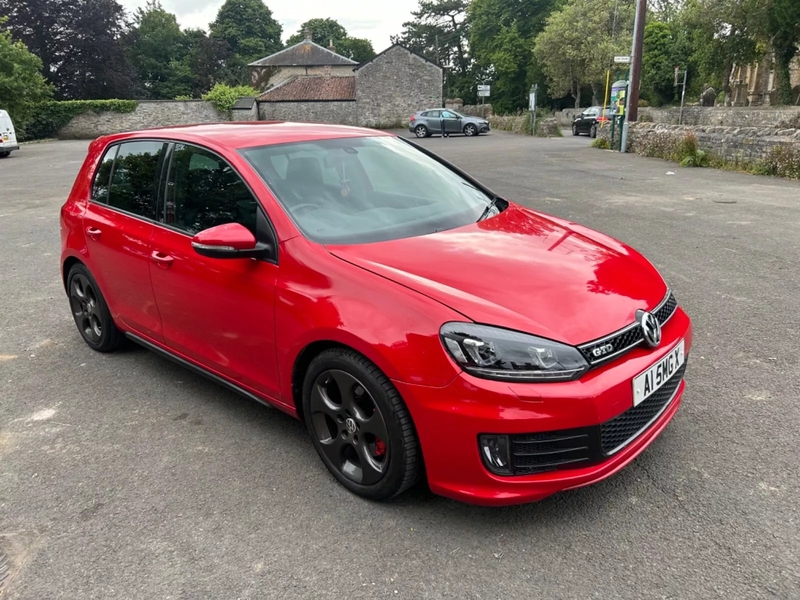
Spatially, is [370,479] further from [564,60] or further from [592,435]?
[564,60]

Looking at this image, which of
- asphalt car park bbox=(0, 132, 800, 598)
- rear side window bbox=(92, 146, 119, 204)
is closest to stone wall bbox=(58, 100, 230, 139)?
rear side window bbox=(92, 146, 119, 204)

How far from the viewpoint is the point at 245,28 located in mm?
91875

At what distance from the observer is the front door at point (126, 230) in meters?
3.83

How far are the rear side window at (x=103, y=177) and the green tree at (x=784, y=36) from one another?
41.3 m

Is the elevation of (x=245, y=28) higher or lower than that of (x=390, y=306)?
higher

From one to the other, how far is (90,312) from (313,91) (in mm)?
49687

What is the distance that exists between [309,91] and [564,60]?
21.5m

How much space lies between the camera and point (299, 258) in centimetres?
291

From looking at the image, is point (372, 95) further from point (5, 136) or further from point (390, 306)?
point (390, 306)

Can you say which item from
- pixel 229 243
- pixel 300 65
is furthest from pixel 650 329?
pixel 300 65

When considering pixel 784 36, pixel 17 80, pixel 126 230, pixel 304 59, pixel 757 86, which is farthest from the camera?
pixel 304 59

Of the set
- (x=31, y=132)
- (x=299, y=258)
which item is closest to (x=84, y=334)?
(x=299, y=258)

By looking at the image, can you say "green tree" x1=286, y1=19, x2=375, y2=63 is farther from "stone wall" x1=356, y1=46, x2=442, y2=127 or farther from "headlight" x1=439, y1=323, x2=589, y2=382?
"headlight" x1=439, y1=323, x2=589, y2=382

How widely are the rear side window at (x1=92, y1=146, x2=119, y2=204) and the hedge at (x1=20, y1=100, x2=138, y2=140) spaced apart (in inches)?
1609
